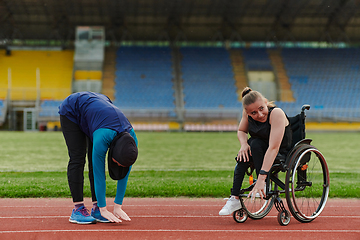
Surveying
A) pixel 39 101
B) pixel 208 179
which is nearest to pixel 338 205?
pixel 208 179

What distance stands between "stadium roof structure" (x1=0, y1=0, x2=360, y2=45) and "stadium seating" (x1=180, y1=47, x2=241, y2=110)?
2.05 meters

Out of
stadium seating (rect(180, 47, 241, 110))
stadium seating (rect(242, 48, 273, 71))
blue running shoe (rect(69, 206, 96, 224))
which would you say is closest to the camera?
blue running shoe (rect(69, 206, 96, 224))

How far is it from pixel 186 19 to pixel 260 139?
109 ft

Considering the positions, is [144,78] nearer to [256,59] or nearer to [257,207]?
[256,59]

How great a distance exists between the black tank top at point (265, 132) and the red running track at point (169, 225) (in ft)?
2.82

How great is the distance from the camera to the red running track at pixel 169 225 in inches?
146

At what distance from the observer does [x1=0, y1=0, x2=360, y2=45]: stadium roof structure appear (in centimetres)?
3278

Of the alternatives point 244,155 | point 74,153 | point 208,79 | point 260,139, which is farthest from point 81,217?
point 208,79

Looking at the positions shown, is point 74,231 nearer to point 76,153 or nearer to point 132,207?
point 76,153

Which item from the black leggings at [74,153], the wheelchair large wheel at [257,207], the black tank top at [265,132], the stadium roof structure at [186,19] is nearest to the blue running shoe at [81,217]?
the black leggings at [74,153]

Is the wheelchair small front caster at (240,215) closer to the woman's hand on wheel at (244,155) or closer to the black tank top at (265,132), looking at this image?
the woman's hand on wheel at (244,155)

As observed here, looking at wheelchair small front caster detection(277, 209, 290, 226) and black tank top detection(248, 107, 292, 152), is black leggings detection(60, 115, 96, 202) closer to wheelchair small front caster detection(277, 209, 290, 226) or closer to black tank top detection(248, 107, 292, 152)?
black tank top detection(248, 107, 292, 152)

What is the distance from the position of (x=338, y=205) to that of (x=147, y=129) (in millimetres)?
23857

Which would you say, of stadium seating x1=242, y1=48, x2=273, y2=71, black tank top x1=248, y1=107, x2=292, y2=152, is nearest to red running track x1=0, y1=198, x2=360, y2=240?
black tank top x1=248, y1=107, x2=292, y2=152
